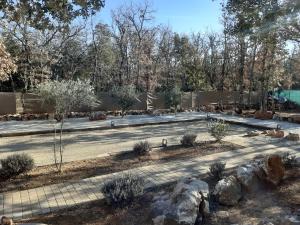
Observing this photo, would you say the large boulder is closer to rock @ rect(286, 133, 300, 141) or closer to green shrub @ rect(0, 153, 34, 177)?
green shrub @ rect(0, 153, 34, 177)

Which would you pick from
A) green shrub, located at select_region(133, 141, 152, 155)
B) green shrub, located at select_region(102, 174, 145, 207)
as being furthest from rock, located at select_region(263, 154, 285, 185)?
green shrub, located at select_region(133, 141, 152, 155)

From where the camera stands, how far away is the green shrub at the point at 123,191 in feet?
17.4

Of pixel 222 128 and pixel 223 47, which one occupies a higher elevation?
pixel 223 47

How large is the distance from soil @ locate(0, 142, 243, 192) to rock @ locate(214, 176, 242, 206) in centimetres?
278

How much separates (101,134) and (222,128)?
5.29m

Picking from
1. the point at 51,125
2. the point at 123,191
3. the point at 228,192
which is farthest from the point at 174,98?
the point at 123,191

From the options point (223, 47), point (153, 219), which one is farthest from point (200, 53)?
point (153, 219)

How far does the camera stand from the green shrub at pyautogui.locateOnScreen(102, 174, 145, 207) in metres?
5.31

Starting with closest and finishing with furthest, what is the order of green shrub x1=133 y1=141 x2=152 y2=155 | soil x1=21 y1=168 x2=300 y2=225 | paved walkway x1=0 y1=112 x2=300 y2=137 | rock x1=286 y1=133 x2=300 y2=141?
soil x1=21 y1=168 x2=300 y2=225 < green shrub x1=133 y1=141 x2=152 y2=155 < rock x1=286 y1=133 x2=300 y2=141 < paved walkway x1=0 y1=112 x2=300 y2=137

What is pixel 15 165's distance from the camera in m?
7.25

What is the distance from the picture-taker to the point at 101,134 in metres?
13.6

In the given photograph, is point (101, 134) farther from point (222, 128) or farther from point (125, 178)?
point (125, 178)

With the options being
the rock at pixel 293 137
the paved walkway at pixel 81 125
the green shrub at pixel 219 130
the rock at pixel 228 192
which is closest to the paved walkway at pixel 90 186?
the green shrub at pixel 219 130

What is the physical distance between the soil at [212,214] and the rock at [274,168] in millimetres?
328
